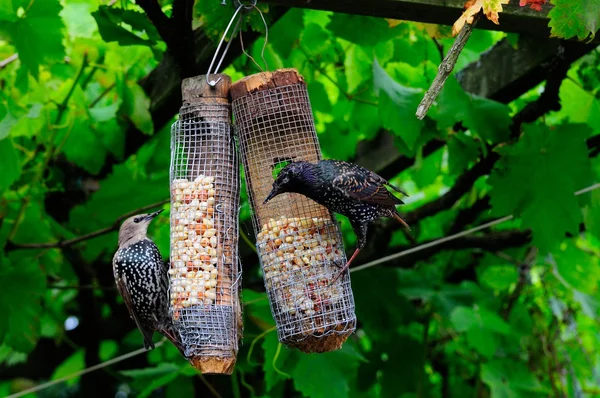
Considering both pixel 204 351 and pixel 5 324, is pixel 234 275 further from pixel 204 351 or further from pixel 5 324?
pixel 5 324

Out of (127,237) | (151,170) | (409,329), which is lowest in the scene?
(409,329)

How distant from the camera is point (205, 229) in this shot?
2.78 meters

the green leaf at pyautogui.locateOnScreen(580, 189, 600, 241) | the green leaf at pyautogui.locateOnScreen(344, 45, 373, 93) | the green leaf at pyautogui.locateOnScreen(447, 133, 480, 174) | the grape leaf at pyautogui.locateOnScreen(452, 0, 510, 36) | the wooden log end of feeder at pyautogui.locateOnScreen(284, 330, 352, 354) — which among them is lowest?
the wooden log end of feeder at pyautogui.locateOnScreen(284, 330, 352, 354)

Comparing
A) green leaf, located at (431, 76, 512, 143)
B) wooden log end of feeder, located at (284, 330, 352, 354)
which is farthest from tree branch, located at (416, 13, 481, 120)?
green leaf, located at (431, 76, 512, 143)

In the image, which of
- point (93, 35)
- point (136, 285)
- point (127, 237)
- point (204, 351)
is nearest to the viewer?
point (204, 351)

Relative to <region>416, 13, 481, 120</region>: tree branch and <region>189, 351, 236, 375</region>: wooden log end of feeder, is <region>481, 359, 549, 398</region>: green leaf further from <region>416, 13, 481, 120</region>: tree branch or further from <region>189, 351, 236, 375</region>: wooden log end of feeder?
<region>416, 13, 481, 120</region>: tree branch

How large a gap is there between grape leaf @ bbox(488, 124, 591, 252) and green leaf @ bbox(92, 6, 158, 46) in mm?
1625

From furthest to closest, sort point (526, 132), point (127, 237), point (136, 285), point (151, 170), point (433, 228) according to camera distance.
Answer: point (433, 228)
point (151, 170)
point (526, 132)
point (127, 237)
point (136, 285)

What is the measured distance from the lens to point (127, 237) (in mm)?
3473

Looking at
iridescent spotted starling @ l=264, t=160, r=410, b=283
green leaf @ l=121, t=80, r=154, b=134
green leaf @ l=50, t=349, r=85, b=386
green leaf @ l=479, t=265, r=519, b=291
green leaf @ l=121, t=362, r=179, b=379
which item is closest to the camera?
iridescent spotted starling @ l=264, t=160, r=410, b=283

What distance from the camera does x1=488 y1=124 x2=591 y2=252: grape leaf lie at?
12.2 ft

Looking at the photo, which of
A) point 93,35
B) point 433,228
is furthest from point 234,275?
point 433,228

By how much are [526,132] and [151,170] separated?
1.90m

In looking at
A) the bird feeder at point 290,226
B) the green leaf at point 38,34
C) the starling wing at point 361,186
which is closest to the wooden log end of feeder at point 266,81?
the bird feeder at point 290,226
